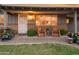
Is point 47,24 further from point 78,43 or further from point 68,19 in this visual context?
point 78,43

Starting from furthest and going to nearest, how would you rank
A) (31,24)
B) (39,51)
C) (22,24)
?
(31,24)
(22,24)
(39,51)

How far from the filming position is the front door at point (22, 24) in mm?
17328

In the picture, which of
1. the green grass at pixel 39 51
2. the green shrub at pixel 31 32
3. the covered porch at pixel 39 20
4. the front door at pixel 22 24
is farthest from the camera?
the front door at pixel 22 24

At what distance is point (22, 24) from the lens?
17.4 meters

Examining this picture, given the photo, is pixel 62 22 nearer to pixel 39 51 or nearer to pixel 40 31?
pixel 40 31

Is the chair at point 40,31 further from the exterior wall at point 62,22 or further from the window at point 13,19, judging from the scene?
the window at point 13,19

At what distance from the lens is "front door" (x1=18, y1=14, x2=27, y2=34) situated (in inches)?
682

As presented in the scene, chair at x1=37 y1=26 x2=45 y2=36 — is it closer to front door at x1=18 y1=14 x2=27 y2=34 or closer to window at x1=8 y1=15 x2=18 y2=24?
front door at x1=18 y1=14 x2=27 y2=34

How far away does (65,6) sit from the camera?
48.1 feet

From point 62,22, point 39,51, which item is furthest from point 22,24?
point 39,51

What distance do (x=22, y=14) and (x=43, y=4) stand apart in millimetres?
3416

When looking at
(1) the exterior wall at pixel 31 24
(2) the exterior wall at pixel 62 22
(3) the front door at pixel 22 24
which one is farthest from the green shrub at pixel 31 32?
(2) the exterior wall at pixel 62 22

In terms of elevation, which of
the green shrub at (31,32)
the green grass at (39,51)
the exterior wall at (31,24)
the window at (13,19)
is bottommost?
the green grass at (39,51)

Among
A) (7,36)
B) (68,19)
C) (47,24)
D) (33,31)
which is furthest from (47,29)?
(7,36)
